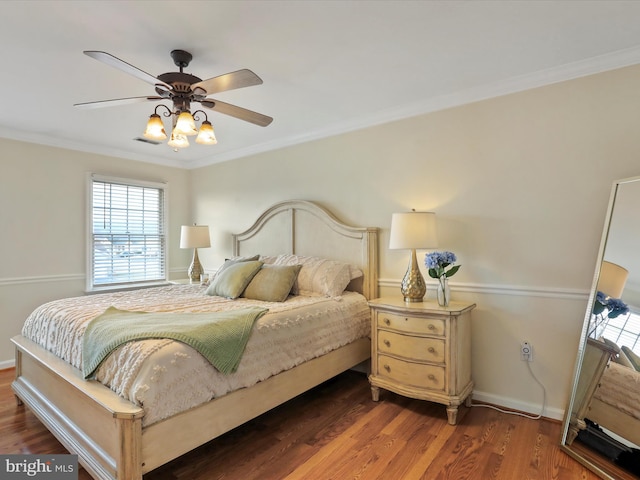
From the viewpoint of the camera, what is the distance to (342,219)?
3576 millimetres

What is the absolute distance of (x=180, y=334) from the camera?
1783 millimetres

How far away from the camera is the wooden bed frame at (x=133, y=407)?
1568 millimetres

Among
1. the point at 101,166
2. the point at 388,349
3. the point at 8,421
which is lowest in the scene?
the point at 8,421

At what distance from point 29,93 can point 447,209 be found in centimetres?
342

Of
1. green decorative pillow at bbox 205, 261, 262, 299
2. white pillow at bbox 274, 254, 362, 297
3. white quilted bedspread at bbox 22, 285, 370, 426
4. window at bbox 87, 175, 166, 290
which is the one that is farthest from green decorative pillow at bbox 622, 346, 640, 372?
window at bbox 87, 175, 166, 290

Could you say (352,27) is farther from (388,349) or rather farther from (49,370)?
(49,370)

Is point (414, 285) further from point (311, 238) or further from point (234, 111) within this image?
point (234, 111)

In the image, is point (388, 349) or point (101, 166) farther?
point (101, 166)

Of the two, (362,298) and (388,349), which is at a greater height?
(362,298)

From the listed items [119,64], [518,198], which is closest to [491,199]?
[518,198]

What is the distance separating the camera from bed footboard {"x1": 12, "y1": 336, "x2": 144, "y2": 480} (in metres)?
1.54

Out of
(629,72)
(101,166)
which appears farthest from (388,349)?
(101,166)

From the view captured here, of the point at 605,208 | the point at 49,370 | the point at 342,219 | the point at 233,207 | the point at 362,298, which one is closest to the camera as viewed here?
the point at 49,370

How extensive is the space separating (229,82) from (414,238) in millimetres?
1642
